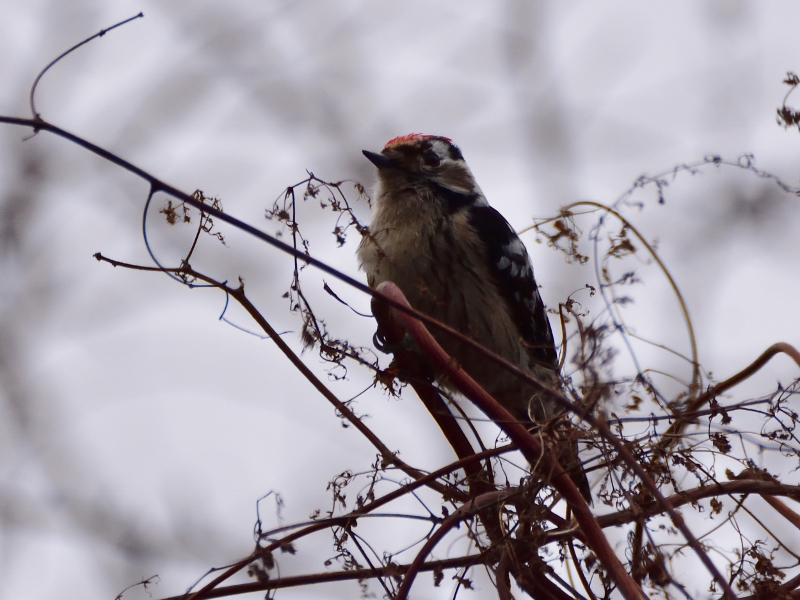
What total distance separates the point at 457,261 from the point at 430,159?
→ 88 cm

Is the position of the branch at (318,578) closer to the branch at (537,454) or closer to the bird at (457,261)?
the branch at (537,454)

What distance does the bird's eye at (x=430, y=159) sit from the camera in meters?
4.76

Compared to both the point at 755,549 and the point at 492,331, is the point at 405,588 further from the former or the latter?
the point at 492,331

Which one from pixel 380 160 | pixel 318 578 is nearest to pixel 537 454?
pixel 318 578

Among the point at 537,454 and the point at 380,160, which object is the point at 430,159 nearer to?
the point at 380,160

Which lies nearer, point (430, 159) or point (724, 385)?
point (724, 385)

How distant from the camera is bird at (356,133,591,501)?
402 centimetres

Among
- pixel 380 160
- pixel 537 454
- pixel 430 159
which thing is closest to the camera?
pixel 537 454

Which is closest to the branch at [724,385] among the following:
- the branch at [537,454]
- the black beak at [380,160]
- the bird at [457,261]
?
the branch at [537,454]

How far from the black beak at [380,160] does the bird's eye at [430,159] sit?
0.77 ft

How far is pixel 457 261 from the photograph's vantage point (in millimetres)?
4195

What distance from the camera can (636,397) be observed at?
5.76 feet

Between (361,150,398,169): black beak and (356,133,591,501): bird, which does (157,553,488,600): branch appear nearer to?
(356,133,591,501): bird

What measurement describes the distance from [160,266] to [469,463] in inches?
31.7
